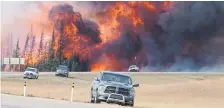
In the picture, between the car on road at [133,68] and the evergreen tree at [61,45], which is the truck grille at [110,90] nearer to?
the evergreen tree at [61,45]

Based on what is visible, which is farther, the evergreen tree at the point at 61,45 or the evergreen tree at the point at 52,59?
the evergreen tree at the point at 61,45

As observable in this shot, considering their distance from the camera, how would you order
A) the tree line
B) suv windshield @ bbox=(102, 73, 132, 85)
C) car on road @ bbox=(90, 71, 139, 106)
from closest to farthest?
car on road @ bbox=(90, 71, 139, 106), suv windshield @ bbox=(102, 73, 132, 85), the tree line

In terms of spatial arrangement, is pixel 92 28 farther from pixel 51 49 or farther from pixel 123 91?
pixel 123 91

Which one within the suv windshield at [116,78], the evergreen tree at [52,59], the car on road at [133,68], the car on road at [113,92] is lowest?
the car on road at [113,92]

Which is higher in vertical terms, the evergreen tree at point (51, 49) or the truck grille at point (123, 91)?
the evergreen tree at point (51, 49)

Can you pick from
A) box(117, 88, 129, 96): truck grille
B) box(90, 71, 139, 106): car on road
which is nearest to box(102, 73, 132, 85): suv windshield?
box(90, 71, 139, 106): car on road

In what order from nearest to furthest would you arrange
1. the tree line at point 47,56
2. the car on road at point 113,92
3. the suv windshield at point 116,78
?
1. the car on road at point 113,92
2. the suv windshield at point 116,78
3. the tree line at point 47,56

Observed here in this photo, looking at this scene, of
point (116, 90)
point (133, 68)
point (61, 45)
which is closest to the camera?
point (116, 90)

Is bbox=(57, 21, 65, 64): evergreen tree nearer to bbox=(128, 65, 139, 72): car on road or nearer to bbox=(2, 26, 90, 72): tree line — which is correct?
bbox=(2, 26, 90, 72): tree line

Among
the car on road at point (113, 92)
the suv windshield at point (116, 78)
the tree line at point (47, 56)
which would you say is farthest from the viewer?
the tree line at point (47, 56)

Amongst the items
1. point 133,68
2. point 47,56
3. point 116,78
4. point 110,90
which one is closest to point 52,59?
point 47,56

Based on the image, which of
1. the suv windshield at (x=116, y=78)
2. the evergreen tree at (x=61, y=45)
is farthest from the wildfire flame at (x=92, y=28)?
the suv windshield at (x=116, y=78)

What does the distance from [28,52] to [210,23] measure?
119 ft

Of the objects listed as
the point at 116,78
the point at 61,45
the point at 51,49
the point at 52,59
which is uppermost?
the point at 61,45
